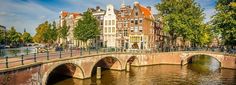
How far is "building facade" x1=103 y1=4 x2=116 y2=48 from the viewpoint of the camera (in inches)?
2350

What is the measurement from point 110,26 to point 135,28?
7.00m

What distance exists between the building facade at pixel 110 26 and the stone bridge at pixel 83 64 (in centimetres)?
1487

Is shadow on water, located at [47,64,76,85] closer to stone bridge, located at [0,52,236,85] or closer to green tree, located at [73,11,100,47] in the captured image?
stone bridge, located at [0,52,236,85]

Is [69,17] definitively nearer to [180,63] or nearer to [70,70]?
[180,63]

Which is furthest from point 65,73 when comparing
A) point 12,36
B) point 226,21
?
point 12,36

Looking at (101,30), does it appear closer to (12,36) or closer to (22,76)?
(12,36)

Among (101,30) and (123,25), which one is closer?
(123,25)

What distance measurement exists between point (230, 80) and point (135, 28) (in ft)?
92.2

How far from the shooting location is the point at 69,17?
73312mm

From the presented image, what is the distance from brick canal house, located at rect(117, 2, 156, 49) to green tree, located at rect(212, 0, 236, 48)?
2161cm

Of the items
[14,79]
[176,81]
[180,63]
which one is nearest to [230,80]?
[176,81]

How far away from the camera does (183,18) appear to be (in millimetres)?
49719

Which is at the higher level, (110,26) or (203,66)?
(110,26)

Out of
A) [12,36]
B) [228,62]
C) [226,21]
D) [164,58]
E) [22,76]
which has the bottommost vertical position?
[228,62]
